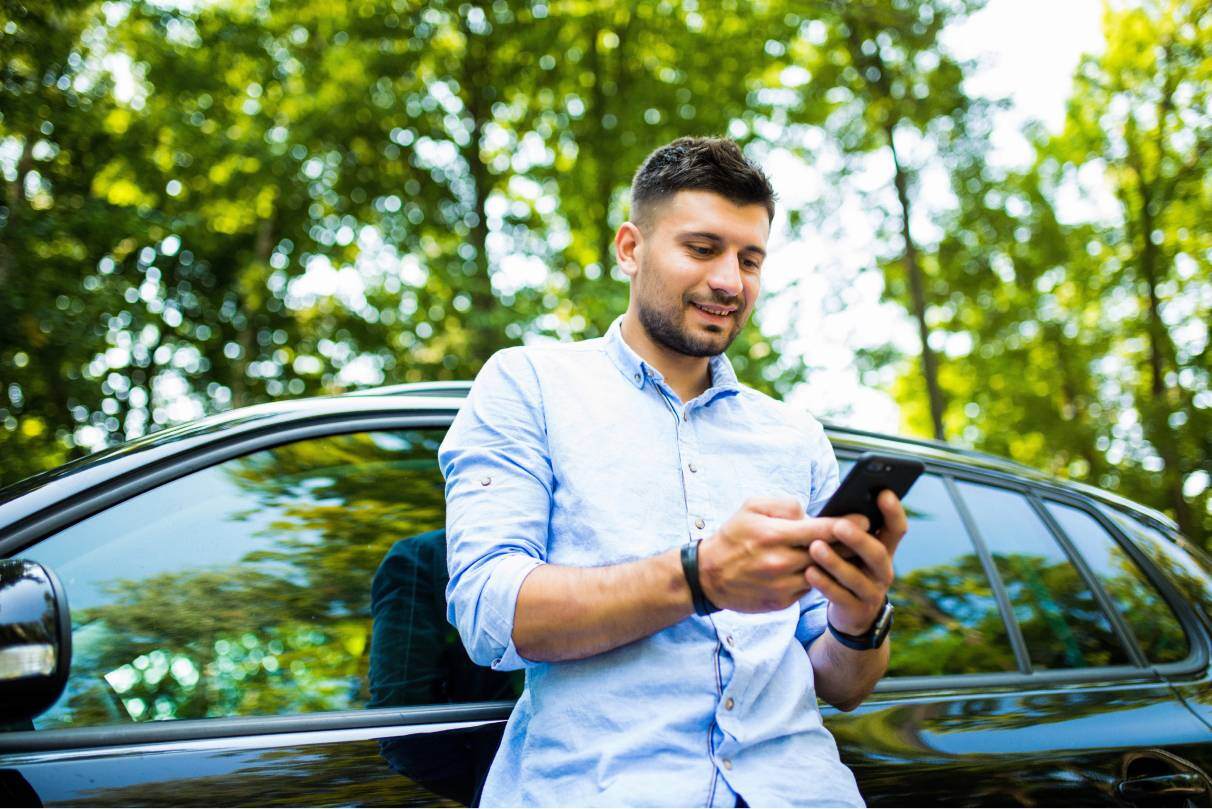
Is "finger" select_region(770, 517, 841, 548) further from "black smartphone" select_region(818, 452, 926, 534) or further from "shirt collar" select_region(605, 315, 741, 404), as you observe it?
"shirt collar" select_region(605, 315, 741, 404)

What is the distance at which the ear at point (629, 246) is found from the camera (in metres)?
2.16

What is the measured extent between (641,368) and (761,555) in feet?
2.32

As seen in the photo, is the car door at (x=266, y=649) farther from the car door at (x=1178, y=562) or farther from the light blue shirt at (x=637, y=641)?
the car door at (x=1178, y=562)

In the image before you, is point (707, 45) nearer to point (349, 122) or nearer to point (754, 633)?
point (349, 122)

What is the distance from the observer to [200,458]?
170 cm

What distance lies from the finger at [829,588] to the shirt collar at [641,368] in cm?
61

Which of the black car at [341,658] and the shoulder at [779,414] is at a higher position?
the shoulder at [779,414]

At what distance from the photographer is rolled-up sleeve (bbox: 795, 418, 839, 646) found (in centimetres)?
189

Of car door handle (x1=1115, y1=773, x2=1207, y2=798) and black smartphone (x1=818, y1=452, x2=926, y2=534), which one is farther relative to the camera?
car door handle (x1=1115, y1=773, x2=1207, y2=798)

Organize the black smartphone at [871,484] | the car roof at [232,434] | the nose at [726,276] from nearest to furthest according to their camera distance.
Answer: the black smartphone at [871,484]
the car roof at [232,434]
the nose at [726,276]

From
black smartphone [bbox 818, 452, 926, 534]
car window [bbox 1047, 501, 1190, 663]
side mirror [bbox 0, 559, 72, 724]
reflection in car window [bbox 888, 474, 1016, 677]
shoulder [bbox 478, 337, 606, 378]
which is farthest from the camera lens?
car window [bbox 1047, 501, 1190, 663]

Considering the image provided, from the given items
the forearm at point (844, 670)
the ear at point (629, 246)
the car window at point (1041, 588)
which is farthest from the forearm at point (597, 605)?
the car window at point (1041, 588)

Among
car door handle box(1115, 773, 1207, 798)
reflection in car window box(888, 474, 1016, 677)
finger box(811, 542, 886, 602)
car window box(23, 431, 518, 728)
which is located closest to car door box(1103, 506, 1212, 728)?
car door handle box(1115, 773, 1207, 798)

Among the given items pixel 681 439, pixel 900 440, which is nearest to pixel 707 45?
pixel 900 440
